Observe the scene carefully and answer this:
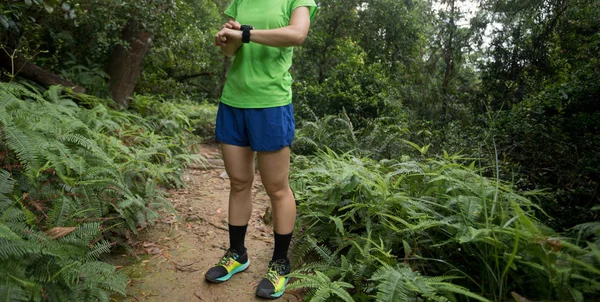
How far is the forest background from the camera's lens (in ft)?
6.09

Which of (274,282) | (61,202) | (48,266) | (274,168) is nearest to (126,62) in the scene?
(61,202)

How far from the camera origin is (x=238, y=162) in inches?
93.4

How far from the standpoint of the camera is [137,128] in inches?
188

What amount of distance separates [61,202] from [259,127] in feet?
4.18

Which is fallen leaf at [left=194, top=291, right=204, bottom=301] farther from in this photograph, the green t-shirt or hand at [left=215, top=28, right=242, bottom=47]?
hand at [left=215, top=28, right=242, bottom=47]

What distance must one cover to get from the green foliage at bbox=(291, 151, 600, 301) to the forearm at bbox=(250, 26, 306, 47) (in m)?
1.33

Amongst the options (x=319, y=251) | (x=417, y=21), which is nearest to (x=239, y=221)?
(x=319, y=251)

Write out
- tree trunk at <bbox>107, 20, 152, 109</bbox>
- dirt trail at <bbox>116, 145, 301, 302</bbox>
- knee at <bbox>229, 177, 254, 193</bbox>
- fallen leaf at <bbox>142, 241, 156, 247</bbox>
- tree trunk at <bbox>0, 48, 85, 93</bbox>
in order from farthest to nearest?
1. tree trunk at <bbox>107, 20, 152, 109</bbox>
2. tree trunk at <bbox>0, 48, 85, 93</bbox>
3. fallen leaf at <bbox>142, 241, 156, 247</bbox>
4. knee at <bbox>229, 177, 254, 193</bbox>
5. dirt trail at <bbox>116, 145, 301, 302</bbox>

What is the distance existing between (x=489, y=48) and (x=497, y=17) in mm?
709

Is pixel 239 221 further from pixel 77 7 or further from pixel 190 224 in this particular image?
pixel 77 7

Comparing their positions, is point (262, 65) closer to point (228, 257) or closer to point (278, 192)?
point (278, 192)

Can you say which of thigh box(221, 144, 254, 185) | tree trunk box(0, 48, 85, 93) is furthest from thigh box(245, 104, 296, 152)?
tree trunk box(0, 48, 85, 93)

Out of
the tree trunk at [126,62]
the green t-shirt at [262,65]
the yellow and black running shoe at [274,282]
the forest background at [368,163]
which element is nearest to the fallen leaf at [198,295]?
the yellow and black running shoe at [274,282]

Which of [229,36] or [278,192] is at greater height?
[229,36]
